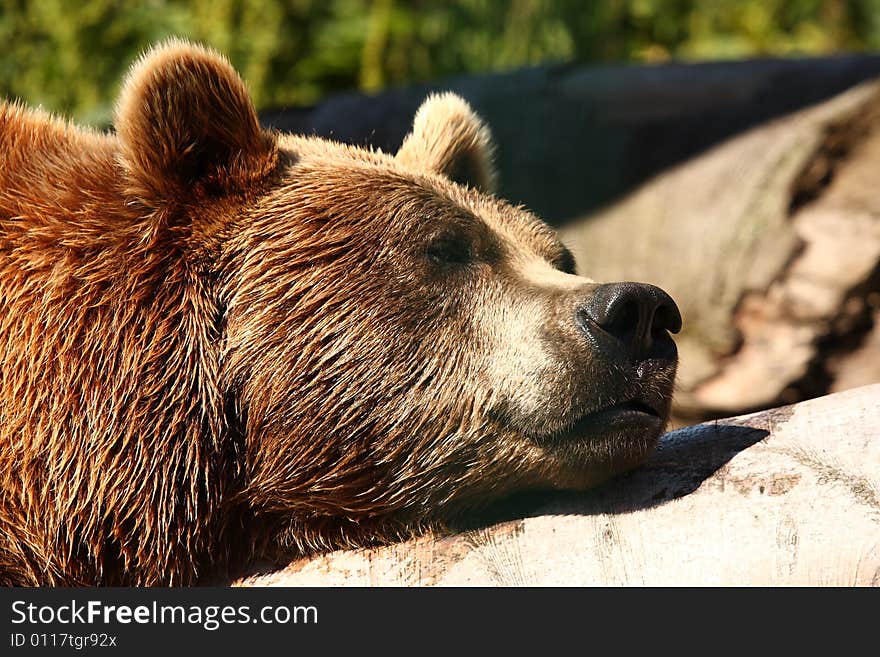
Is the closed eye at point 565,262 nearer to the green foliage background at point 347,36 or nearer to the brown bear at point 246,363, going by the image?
the brown bear at point 246,363

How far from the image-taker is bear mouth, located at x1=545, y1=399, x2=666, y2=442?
3096mm

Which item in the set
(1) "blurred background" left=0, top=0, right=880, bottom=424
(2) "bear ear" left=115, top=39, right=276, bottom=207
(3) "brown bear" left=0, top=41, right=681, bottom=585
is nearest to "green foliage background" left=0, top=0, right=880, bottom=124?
(1) "blurred background" left=0, top=0, right=880, bottom=424

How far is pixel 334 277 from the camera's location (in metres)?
3.31

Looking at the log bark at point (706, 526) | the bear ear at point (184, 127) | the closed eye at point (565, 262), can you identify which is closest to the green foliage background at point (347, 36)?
the closed eye at point (565, 262)

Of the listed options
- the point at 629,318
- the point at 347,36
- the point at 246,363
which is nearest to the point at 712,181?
the point at 347,36

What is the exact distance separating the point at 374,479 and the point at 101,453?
75cm

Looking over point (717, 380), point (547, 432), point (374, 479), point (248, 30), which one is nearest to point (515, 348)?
point (547, 432)

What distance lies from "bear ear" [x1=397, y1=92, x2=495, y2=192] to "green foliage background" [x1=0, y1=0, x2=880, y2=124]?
502 centimetres

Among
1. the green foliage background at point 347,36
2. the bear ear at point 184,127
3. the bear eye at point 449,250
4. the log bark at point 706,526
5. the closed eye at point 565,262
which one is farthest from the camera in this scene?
the green foliage background at point 347,36

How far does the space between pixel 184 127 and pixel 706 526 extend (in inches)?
72.4

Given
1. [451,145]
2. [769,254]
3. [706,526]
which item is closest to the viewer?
[706,526]

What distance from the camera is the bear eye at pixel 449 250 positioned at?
11.2 feet

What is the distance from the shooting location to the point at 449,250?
11.4ft

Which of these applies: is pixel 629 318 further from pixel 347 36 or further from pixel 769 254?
pixel 347 36
